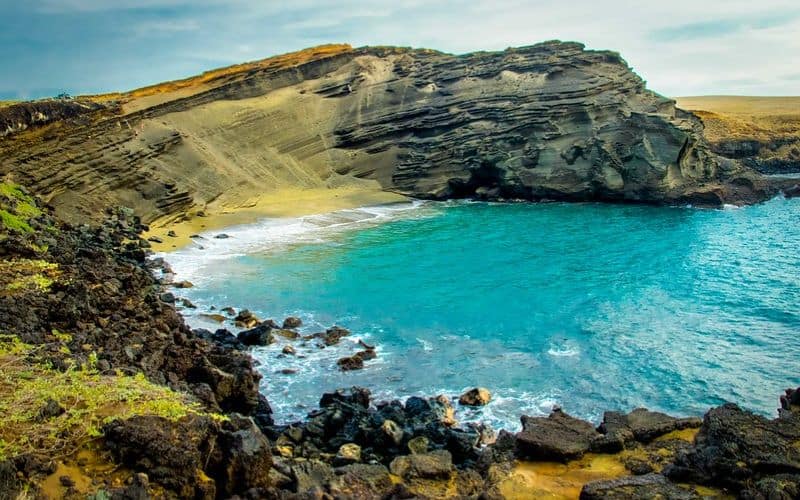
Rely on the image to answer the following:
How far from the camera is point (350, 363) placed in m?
20.4

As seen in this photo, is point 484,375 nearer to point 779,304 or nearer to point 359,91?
point 779,304

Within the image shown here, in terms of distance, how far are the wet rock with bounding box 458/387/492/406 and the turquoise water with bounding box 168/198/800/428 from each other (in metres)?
0.31

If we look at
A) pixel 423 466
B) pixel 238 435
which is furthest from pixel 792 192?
pixel 238 435

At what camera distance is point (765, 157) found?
247ft

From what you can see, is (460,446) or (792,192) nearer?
(460,446)

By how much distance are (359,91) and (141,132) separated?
25.1 metres

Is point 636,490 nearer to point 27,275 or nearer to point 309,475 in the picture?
point 309,475

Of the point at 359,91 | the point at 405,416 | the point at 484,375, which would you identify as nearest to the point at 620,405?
the point at 484,375

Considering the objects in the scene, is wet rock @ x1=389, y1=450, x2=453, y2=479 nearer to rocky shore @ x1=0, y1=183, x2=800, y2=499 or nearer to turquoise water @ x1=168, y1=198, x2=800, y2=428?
rocky shore @ x1=0, y1=183, x2=800, y2=499

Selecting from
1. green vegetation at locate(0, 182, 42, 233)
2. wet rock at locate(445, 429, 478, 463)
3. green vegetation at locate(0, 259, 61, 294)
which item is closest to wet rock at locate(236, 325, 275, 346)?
green vegetation at locate(0, 259, 61, 294)

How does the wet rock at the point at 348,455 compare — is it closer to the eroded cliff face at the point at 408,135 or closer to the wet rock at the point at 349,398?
the wet rock at the point at 349,398

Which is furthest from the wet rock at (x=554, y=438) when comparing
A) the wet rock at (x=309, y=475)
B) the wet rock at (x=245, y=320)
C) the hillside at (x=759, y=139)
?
the hillside at (x=759, y=139)

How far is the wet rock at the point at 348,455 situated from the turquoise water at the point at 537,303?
3.59 metres

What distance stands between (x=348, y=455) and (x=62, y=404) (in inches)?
233
